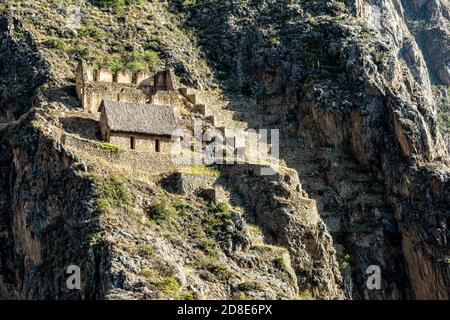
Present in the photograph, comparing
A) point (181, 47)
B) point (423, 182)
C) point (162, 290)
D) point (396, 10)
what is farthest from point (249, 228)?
point (396, 10)

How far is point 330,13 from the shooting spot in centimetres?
9062

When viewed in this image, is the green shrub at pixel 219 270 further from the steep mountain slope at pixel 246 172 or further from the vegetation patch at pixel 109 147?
the vegetation patch at pixel 109 147

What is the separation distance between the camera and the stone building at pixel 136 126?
7175 cm

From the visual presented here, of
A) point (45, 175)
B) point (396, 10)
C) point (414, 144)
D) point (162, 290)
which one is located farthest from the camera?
point (396, 10)

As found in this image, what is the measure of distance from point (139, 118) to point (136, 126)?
0.70m

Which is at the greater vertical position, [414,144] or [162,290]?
[414,144]

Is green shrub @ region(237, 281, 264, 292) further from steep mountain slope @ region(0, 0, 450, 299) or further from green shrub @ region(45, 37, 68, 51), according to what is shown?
green shrub @ region(45, 37, 68, 51)

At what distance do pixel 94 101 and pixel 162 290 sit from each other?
60.9 ft

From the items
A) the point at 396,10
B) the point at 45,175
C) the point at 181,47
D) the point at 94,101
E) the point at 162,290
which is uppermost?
the point at 396,10

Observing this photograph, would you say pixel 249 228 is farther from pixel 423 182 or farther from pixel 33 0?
pixel 33 0

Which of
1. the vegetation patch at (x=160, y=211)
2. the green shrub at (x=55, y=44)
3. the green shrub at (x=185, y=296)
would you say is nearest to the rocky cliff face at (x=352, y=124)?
the green shrub at (x=55, y=44)

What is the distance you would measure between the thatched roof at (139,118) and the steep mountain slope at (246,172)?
3144mm

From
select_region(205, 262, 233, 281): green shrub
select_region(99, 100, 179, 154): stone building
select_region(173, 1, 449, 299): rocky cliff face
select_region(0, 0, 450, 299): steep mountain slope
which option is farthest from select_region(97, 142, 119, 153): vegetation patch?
select_region(173, 1, 449, 299): rocky cliff face

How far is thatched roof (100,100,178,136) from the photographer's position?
71.9 meters
